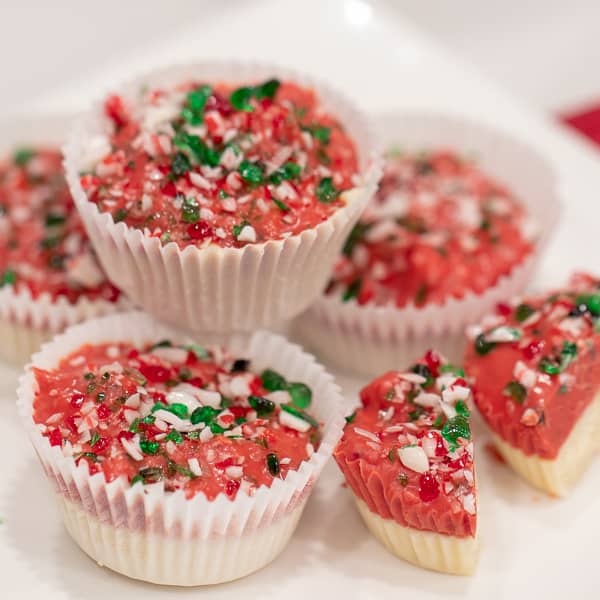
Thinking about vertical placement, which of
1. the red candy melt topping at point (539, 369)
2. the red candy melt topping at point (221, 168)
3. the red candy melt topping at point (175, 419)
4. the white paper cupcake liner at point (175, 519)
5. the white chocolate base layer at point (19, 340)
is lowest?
the white chocolate base layer at point (19, 340)

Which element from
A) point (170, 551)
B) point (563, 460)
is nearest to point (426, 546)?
point (563, 460)

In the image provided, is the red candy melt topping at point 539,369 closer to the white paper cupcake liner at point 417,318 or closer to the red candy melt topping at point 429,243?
the white paper cupcake liner at point 417,318

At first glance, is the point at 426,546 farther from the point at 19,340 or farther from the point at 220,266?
the point at 19,340

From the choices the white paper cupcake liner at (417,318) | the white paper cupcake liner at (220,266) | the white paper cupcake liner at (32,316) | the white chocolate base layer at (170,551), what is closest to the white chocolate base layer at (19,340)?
the white paper cupcake liner at (32,316)

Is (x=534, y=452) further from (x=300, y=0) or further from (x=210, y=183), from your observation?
(x=300, y=0)

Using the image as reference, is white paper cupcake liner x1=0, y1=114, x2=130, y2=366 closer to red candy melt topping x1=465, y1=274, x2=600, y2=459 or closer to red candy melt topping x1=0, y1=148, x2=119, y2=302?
red candy melt topping x1=0, y1=148, x2=119, y2=302

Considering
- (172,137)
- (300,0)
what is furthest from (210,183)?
(300,0)
